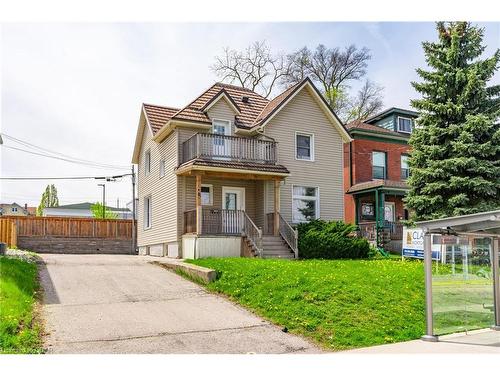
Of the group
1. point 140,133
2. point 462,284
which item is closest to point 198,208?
point 140,133

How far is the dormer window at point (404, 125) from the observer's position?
113 ft

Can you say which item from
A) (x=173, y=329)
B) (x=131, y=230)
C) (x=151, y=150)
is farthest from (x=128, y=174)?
(x=173, y=329)

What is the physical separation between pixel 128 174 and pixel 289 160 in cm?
1987

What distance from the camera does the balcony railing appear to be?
67.4ft

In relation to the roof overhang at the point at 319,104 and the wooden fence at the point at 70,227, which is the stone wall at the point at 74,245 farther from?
the roof overhang at the point at 319,104

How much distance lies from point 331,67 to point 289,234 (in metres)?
22.8

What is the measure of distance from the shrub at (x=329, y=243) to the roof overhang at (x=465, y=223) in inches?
430

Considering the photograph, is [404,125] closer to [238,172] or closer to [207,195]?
[207,195]

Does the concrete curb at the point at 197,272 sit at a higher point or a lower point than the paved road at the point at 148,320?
higher

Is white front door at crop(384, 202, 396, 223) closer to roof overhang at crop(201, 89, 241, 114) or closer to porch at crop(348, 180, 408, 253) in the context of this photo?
porch at crop(348, 180, 408, 253)

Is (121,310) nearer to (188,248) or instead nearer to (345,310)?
(345,310)

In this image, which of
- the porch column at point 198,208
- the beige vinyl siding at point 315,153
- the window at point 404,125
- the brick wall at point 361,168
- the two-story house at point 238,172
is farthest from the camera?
the window at point 404,125

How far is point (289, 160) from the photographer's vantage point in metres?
23.8

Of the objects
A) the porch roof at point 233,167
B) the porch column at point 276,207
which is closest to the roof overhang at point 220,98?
the porch roof at point 233,167
